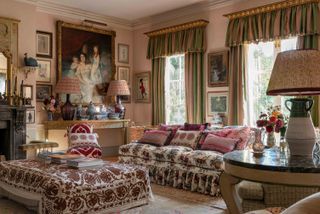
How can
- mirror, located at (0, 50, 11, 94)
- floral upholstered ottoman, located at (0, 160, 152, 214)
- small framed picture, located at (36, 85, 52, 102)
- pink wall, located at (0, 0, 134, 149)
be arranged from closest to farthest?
floral upholstered ottoman, located at (0, 160, 152, 214) → mirror, located at (0, 50, 11, 94) → pink wall, located at (0, 0, 134, 149) → small framed picture, located at (36, 85, 52, 102)

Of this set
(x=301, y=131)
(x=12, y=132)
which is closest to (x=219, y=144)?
(x=301, y=131)

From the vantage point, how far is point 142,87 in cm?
795

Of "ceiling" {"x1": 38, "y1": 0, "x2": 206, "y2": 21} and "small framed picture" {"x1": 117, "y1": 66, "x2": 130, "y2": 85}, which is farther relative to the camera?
"small framed picture" {"x1": 117, "y1": 66, "x2": 130, "y2": 85}

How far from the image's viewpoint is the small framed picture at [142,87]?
782 cm

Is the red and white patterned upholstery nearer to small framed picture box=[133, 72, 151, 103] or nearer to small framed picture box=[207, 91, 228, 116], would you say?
small framed picture box=[207, 91, 228, 116]

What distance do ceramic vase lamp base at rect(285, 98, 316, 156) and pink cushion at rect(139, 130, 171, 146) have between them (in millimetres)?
3148

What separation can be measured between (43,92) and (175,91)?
2.73 meters

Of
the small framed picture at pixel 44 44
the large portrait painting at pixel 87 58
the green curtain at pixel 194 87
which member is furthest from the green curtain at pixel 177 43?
the small framed picture at pixel 44 44

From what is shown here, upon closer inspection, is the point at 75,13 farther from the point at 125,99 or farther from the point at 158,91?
the point at 158,91

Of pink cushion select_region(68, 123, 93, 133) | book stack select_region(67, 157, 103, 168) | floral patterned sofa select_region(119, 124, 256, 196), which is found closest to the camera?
book stack select_region(67, 157, 103, 168)

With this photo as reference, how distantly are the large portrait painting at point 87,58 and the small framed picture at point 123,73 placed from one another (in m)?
0.20

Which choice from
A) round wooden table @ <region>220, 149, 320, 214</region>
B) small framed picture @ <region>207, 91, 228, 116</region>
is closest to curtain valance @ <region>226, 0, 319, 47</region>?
small framed picture @ <region>207, 91, 228, 116</region>

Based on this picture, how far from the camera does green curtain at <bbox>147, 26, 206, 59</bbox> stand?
662 cm

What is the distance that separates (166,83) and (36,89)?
8.88 feet
